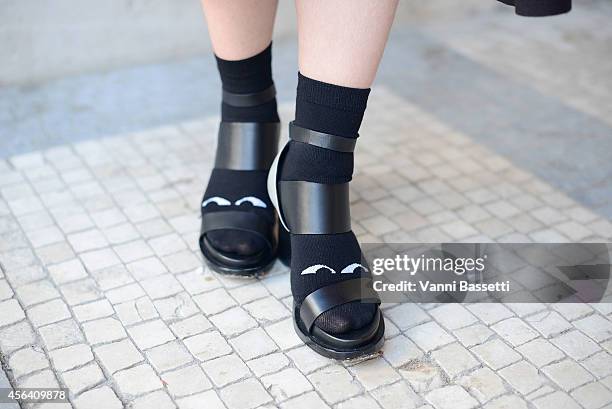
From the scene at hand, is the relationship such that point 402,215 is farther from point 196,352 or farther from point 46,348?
point 46,348

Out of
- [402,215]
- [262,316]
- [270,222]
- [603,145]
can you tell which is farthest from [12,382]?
[603,145]

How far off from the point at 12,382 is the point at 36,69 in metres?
1.34

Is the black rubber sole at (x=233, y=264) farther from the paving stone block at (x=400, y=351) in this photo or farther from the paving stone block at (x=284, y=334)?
the paving stone block at (x=400, y=351)

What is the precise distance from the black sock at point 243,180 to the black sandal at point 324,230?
5.1 inches

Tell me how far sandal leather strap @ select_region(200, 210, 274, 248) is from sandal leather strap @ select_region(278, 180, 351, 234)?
14 centimetres

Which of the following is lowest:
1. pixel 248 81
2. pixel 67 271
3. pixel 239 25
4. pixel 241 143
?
pixel 67 271

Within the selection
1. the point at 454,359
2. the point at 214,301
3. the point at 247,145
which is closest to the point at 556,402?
the point at 454,359

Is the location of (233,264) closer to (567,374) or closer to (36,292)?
(36,292)

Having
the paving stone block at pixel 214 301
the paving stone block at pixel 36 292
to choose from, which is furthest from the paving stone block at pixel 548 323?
the paving stone block at pixel 36 292

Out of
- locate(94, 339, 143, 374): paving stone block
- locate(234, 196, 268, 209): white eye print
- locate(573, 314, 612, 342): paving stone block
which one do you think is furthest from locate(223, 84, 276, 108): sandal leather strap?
locate(573, 314, 612, 342): paving stone block

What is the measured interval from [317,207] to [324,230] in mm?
41

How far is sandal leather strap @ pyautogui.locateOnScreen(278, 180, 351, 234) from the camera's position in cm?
135

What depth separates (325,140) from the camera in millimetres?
1318

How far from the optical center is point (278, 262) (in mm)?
1575
